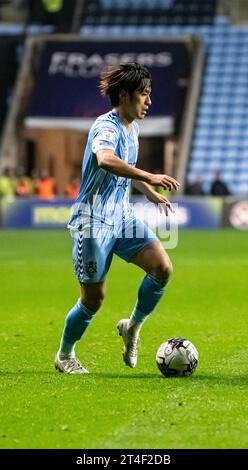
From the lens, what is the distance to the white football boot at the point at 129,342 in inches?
374

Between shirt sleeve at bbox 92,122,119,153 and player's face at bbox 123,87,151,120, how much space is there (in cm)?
20

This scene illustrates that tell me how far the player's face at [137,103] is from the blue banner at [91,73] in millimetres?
27724

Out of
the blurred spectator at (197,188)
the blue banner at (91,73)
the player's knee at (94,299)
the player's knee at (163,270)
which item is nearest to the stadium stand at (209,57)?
the blue banner at (91,73)

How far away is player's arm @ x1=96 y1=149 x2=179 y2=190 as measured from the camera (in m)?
8.41

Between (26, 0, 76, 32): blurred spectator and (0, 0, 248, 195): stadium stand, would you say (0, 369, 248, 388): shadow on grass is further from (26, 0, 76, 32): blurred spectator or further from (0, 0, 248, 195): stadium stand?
(26, 0, 76, 32): blurred spectator

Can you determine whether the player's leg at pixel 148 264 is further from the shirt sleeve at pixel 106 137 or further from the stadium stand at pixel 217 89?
the stadium stand at pixel 217 89

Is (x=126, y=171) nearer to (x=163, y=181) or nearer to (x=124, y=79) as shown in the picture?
(x=163, y=181)

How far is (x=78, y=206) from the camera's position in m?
9.21

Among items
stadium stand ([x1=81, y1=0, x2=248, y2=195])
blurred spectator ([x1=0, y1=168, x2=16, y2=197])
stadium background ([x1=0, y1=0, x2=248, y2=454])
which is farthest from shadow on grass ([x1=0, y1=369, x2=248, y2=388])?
stadium stand ([x1=81, y1=0, x2=248, y2=195])

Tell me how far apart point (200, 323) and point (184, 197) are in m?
20.4

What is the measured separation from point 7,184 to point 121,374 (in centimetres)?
2612

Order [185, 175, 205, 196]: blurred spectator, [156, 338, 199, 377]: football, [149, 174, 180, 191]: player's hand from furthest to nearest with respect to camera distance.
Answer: [185, 175, 205, 196]: blurred spectator, [156, 338, 199, 377]: football, [149, 174, 180, 191]: player's hand

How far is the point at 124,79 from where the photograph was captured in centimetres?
895

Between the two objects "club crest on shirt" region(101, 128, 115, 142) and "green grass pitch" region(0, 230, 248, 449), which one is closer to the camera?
"green grass pitch" region(0, 230, 248, 449)
